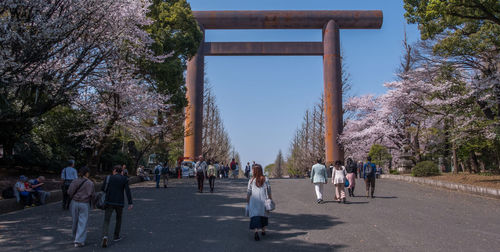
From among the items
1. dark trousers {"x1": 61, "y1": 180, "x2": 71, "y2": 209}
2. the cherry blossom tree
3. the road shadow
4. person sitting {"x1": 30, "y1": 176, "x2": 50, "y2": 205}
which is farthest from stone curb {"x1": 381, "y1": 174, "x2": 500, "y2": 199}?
person sitting {"x1": 30, "y1": 176, "x2": 50, "y2": 205}

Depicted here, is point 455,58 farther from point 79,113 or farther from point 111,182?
point 79,113

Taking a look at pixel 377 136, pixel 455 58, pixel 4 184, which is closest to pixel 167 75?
pixel 4 184

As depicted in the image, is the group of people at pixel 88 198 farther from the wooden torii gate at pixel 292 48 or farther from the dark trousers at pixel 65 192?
the wooden torii gate at pixel 292 48

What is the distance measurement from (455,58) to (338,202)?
30.9 feet

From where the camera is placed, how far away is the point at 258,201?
735 centimetres

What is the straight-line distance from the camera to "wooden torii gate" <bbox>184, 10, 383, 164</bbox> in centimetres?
3005

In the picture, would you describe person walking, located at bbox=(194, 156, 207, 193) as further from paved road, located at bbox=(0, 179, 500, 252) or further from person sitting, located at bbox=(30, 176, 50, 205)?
person sitting, located at bbox=(30, 176, 50, 205)

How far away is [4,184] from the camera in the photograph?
48.9ft

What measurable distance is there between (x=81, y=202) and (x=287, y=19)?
2536cm

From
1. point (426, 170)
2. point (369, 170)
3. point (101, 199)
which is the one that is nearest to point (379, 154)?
point (426, 170)

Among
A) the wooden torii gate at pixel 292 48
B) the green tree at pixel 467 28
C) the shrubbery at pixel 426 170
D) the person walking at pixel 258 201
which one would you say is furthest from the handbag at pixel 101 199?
the wooden torii gate at pixel 292 48

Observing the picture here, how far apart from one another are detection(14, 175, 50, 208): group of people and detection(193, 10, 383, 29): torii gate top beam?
19919 mm

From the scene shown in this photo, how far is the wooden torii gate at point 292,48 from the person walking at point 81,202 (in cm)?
2352

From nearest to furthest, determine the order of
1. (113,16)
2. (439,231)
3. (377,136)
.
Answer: (439,231) < (113,16) < (377,136)
